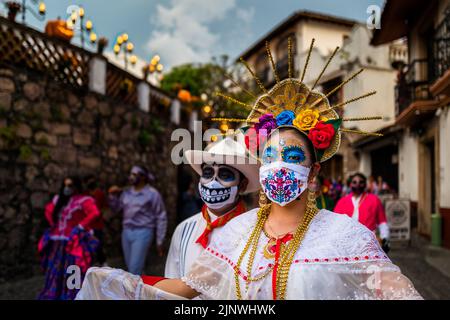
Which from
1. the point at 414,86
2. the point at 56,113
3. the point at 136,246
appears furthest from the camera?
the point at 414,86

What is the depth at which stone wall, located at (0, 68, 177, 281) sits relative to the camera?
6938mm

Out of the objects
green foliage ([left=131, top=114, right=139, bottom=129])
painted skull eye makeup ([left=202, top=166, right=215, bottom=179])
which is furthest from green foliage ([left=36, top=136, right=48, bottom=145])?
painted skull eye makeup ([left=202, top=166, right=215, bottom=179])

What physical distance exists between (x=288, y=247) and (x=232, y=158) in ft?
5.69

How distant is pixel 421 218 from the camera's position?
13516mm

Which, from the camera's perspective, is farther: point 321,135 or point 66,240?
point 66,240

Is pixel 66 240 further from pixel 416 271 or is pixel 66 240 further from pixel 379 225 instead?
pixel 416 271

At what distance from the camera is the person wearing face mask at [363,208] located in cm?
603

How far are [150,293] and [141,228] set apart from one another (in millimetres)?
4435

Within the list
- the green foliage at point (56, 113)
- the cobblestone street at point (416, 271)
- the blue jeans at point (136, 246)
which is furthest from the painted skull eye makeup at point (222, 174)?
the green foliage at point (56, 113)

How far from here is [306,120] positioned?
95.1 inches

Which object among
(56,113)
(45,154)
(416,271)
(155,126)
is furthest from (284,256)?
(155,126)

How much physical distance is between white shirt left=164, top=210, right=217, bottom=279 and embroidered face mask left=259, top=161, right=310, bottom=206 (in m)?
1.34
